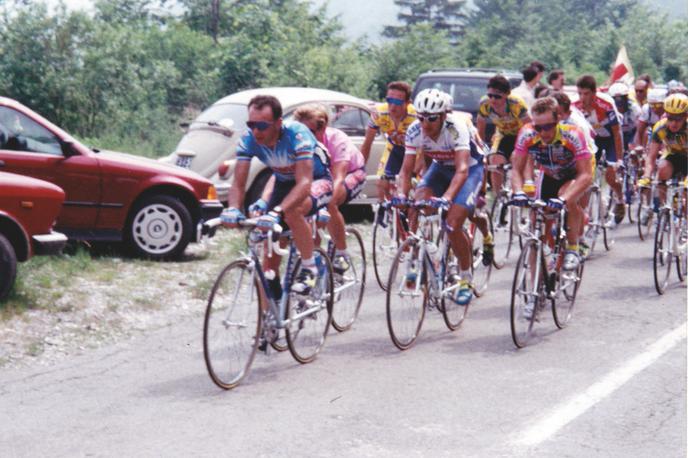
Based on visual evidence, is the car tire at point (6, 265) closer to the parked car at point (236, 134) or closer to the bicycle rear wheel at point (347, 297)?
the bicycle rear wheel at point (347, 297)

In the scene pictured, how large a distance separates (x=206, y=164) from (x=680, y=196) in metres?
6.01

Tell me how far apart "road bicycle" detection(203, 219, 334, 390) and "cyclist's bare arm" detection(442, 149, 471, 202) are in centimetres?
121

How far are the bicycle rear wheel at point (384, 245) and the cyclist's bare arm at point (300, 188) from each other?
1.85 meters

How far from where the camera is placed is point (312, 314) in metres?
8.58

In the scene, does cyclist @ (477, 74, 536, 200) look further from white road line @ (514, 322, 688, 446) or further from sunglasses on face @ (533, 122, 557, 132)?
white road line @ (514, 322, 688, 446)

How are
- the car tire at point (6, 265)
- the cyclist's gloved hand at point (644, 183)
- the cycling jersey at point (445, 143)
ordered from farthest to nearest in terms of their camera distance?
the cyclist's gloved hand at point (644, 183) → the cycling jersey at point (445, 143) → the car tire at point (6, 265)

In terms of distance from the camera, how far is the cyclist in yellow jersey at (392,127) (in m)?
11.5

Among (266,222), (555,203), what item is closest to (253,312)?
(266,222)

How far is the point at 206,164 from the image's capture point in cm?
1505

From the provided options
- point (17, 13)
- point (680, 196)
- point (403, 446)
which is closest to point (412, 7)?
point (17, 13)

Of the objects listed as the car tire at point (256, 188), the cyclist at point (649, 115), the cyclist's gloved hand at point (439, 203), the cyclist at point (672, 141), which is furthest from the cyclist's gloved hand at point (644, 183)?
the cyclist at point (649, 115)

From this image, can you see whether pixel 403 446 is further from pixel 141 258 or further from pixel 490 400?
pixel 141 258

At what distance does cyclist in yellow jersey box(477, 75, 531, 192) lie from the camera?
13.1 metres

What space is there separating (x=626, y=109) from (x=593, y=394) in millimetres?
10289
